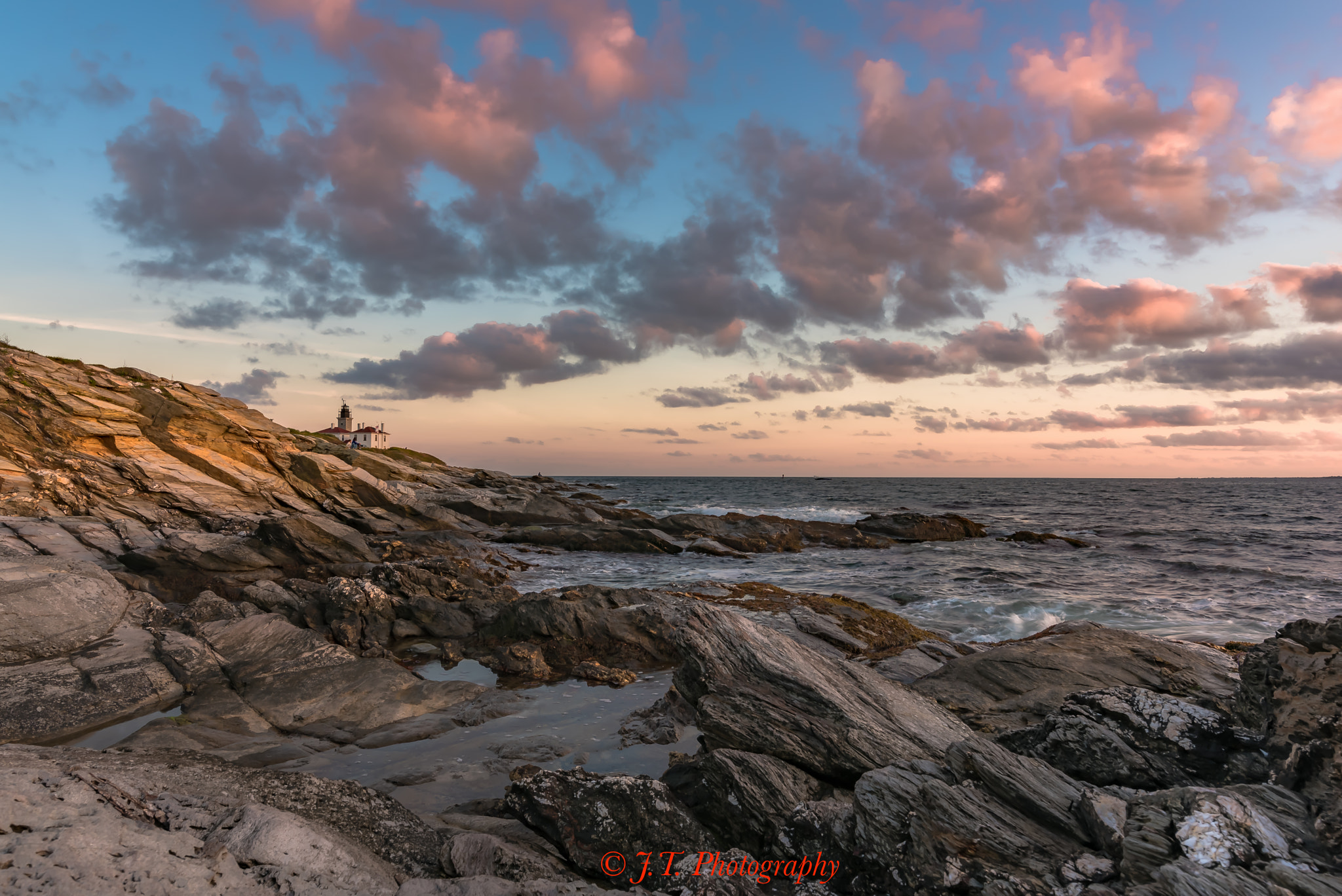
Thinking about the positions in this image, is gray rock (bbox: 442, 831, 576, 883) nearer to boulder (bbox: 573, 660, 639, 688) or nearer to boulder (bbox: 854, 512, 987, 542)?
boulder (bbox: 573, 660, 639, 688)

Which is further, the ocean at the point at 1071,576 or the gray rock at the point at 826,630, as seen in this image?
the ocean at the point at 1071,576

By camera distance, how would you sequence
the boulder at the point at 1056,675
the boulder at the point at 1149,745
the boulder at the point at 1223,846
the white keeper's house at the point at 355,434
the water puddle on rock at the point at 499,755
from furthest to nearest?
the white keeper's house at the point at 355,434, the boulder at the point at 1056,675, the water puddle on rock at the point at 499,755, the boulder at the point at 1149,745, the boulder at the point at 1223,846

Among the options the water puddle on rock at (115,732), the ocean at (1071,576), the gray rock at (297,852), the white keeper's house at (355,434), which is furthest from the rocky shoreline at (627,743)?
the white keeper's house at (355,434)

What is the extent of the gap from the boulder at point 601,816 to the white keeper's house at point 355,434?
115 meters

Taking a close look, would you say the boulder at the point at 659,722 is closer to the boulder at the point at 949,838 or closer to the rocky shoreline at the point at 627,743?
the rocky shoreline at the point at 627,743

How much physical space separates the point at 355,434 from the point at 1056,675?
419 ft

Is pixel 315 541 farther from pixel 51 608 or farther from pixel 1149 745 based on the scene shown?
pixel 1149 745

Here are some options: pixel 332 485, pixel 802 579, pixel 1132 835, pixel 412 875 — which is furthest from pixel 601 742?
pixel 332 485

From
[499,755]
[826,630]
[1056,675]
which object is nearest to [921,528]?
[826,630]

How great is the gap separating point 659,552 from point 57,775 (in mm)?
30501

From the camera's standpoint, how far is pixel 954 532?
159 feet

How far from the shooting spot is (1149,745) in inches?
272

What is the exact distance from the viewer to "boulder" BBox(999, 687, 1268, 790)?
6492 mm

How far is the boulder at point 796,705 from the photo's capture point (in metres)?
8.20
